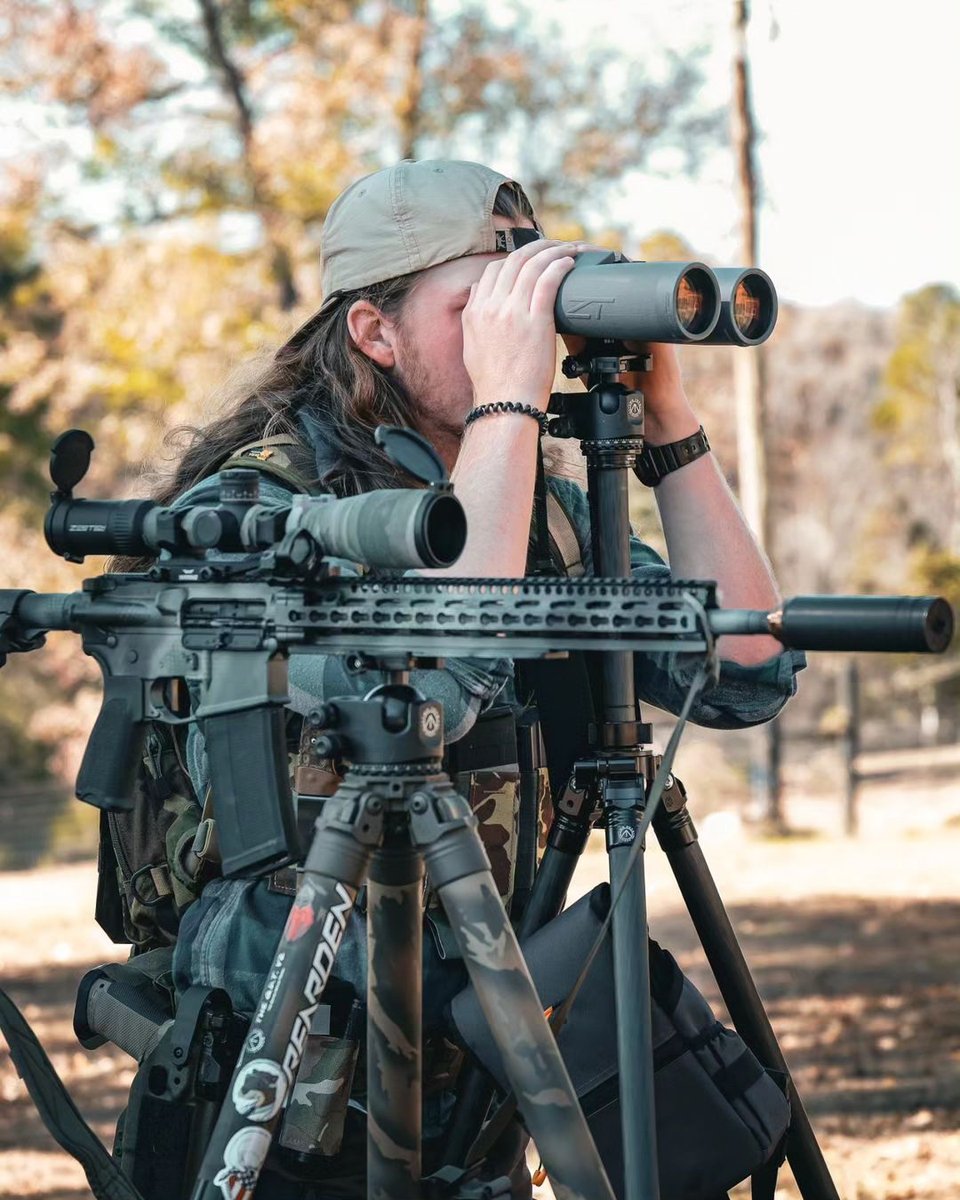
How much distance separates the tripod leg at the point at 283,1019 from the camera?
1.84 meters

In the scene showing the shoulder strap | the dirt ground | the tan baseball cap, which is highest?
the tan baseball cap

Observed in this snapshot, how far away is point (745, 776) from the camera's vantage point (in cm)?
1597

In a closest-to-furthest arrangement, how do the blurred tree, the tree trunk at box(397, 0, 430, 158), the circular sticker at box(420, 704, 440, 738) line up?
the circular sticker at box(420, 704, 440, 738) < the tree trunk at box(397, 0, 430, 158) < the blurred tree

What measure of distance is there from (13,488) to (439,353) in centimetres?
1950

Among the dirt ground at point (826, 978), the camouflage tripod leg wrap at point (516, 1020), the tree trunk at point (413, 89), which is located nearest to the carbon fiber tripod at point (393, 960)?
the camouflage tripod leg wrap at point (516, 1020)

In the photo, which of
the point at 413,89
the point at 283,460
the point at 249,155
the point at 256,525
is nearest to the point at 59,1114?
the point at 256,525

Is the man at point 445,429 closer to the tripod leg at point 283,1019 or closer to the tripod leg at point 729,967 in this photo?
the tripod leg at point 729,967

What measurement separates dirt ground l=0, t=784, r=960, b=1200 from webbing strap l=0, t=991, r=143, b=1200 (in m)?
2.41

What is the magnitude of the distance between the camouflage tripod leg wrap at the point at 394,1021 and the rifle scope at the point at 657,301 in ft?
2.93

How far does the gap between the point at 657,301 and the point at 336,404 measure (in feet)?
2.20

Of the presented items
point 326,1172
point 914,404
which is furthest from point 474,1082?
point 914,404

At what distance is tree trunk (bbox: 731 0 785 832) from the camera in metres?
12.8

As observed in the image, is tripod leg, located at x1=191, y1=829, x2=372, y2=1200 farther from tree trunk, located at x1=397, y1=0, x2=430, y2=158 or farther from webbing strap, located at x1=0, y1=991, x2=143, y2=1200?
tree trunk, located at x1=397, y1=0, x2=430, y2=158

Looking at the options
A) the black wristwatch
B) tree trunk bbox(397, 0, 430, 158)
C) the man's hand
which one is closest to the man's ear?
the man's hand
